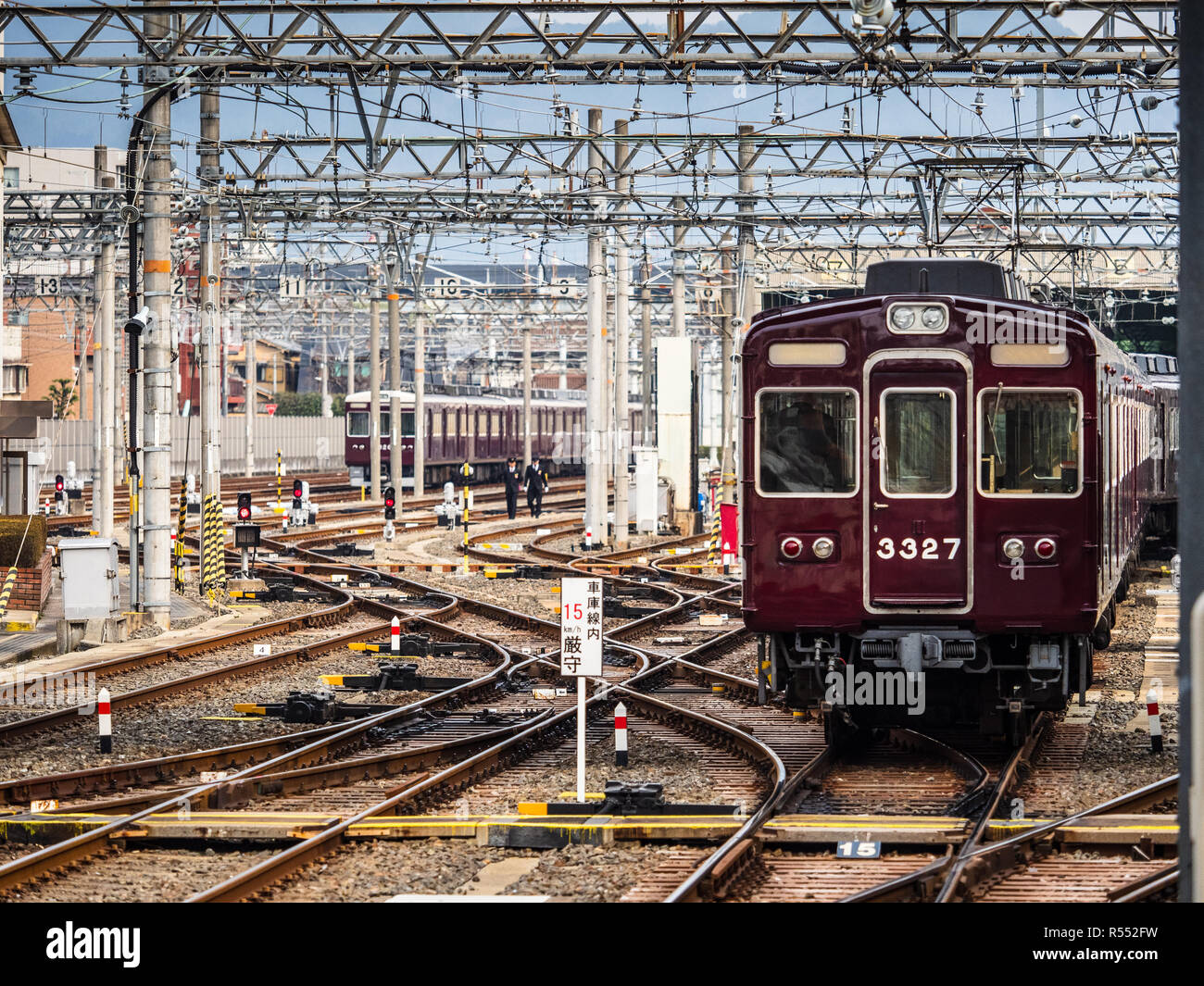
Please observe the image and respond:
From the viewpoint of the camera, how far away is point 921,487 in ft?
35.7

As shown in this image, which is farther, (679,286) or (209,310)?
(679,286)

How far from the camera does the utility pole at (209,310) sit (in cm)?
2214

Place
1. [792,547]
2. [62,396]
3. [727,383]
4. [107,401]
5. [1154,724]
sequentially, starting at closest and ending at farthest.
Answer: [792,547]
[1154,724]
[107,401]
[727,383]
[62,396]

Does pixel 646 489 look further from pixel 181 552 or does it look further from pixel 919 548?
pixel 919 548

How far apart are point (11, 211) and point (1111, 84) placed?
66.9ft

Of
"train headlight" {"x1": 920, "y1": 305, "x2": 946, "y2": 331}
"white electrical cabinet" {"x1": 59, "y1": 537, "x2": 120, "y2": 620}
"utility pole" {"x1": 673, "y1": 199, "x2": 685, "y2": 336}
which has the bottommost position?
"white electrical cabinet" {"x1": 59, "y1": 537, "x2": 120, "y2": 620}

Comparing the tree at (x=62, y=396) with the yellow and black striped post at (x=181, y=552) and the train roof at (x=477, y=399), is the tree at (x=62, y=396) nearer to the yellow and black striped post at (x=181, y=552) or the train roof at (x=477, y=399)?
the train roof at (x=477, y=399)

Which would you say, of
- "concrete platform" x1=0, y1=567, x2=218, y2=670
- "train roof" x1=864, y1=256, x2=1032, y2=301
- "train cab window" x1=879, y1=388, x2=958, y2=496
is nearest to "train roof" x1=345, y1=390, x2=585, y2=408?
"concrete platform" x1=0, y1=567, x2=218, y2=670

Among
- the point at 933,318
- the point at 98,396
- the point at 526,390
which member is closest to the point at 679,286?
the point at 98,396

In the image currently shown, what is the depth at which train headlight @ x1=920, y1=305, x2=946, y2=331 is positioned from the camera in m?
10.8

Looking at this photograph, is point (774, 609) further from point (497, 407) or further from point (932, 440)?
point (497, 407)

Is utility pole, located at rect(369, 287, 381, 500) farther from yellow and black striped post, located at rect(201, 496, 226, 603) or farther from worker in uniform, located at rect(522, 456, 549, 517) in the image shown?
yellow and black striped post, located at rect(201, 496, 226, 603)

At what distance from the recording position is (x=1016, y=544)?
35.3ft

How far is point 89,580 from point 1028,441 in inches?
462
